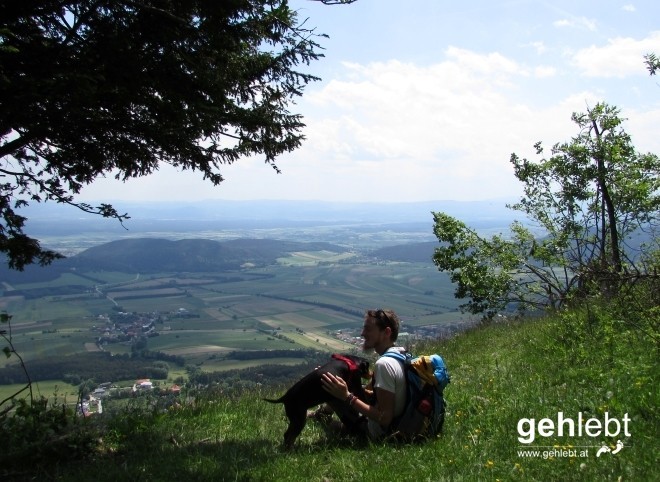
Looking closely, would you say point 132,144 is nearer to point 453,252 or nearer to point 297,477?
point 297,477

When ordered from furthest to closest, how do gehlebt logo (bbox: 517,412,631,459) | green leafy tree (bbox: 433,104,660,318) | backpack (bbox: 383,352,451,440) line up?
green leafy tree (bbox: 433,104,660,318) → backpack (bbox: 383,352,451,440) → gehlebt logo (bbox: 517,412,631,459)

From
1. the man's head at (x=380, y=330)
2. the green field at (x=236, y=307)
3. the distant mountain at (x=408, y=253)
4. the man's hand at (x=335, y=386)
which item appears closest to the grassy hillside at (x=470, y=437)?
the man's hand at (x=335, y=386)

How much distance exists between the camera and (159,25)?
507cm

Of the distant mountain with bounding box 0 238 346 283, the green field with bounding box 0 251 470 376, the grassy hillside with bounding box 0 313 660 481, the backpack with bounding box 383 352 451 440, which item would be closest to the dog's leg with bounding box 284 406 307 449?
the grassy hillside with bounding box 0 313 660 481

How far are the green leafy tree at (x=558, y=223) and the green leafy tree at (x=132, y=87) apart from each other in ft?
31.5

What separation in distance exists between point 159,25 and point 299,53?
1.63 meters

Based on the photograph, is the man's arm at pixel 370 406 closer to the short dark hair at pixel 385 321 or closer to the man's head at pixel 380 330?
the man's head at pixel 380 330

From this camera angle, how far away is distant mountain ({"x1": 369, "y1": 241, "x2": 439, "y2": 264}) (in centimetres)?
12075

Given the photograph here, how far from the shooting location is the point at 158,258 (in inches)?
4286

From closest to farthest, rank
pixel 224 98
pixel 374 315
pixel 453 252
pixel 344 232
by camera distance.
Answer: pixel 374 315 < pixel 224 98 < pixel 453 252 < pixel 344 232

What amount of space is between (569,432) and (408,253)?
A: 124m

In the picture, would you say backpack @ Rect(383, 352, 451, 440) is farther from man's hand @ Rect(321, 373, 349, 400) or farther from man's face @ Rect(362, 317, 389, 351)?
man's hand @ Rect(321, 373, 349, 400)

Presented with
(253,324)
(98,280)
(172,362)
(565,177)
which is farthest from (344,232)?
(565,177)

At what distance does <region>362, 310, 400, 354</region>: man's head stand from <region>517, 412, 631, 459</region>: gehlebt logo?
52.6 inches
